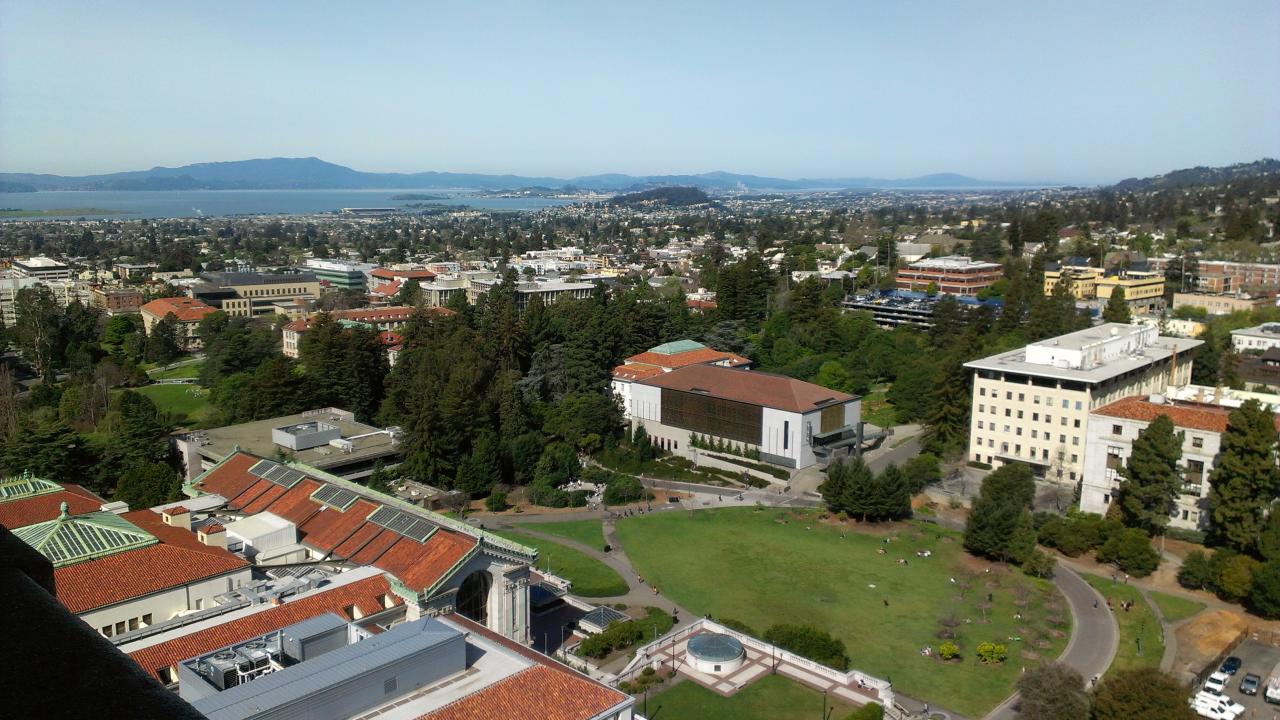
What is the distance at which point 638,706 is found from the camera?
22.3 m

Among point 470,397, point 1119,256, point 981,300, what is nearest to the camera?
point 470,397

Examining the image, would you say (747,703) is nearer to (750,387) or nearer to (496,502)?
(496,502)

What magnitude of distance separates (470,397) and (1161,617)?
94.6 feet

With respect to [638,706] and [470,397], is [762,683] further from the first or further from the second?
[470,397]

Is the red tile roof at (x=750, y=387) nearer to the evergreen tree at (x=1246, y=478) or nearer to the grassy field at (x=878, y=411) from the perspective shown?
the grassy field at (x=878, y=411)

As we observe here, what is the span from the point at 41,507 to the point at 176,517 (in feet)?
14.3

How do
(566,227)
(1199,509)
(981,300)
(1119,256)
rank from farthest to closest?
1. (566,227)
2. (1119,256)
3. (981,300)
4. (1199,509)

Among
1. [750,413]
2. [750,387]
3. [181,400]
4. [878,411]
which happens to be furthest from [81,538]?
[878,411]

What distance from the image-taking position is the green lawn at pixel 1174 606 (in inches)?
1119

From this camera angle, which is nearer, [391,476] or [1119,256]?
[391,476]

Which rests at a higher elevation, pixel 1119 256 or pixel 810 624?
pixel 1119 256

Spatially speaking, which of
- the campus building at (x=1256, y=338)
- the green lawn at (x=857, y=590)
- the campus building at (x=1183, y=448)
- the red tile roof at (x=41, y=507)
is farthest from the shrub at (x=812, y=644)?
the campus building at (x=1256, y=338)

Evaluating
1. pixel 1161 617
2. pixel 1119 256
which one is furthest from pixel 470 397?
pixel 1119 256

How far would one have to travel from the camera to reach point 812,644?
24.6m
